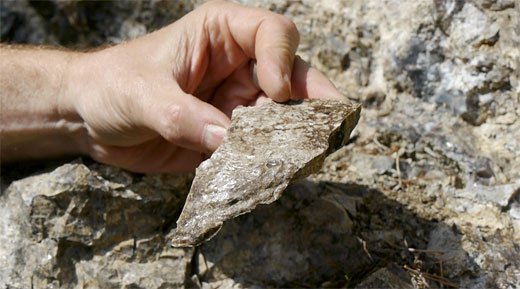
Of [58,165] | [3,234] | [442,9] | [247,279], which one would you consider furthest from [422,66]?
[3,234]

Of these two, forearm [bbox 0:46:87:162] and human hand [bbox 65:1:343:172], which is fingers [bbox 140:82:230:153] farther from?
forearm [bbox 0:46:87:162]

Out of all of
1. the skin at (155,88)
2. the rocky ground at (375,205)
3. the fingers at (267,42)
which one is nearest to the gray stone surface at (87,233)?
the rocky ground at (375,205)

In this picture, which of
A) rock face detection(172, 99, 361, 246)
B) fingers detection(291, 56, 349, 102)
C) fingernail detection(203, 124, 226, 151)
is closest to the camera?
rock face detection(172, 99, 361, 246)

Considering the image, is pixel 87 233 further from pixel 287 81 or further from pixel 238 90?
pixel 287 81

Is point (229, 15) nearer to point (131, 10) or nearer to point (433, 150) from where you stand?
point (433, 150)

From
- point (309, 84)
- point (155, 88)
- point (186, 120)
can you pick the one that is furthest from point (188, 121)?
point (309, 84)

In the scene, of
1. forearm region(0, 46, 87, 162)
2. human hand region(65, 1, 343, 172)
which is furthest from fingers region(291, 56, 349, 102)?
forearm region(0, 46, 87, 162)
